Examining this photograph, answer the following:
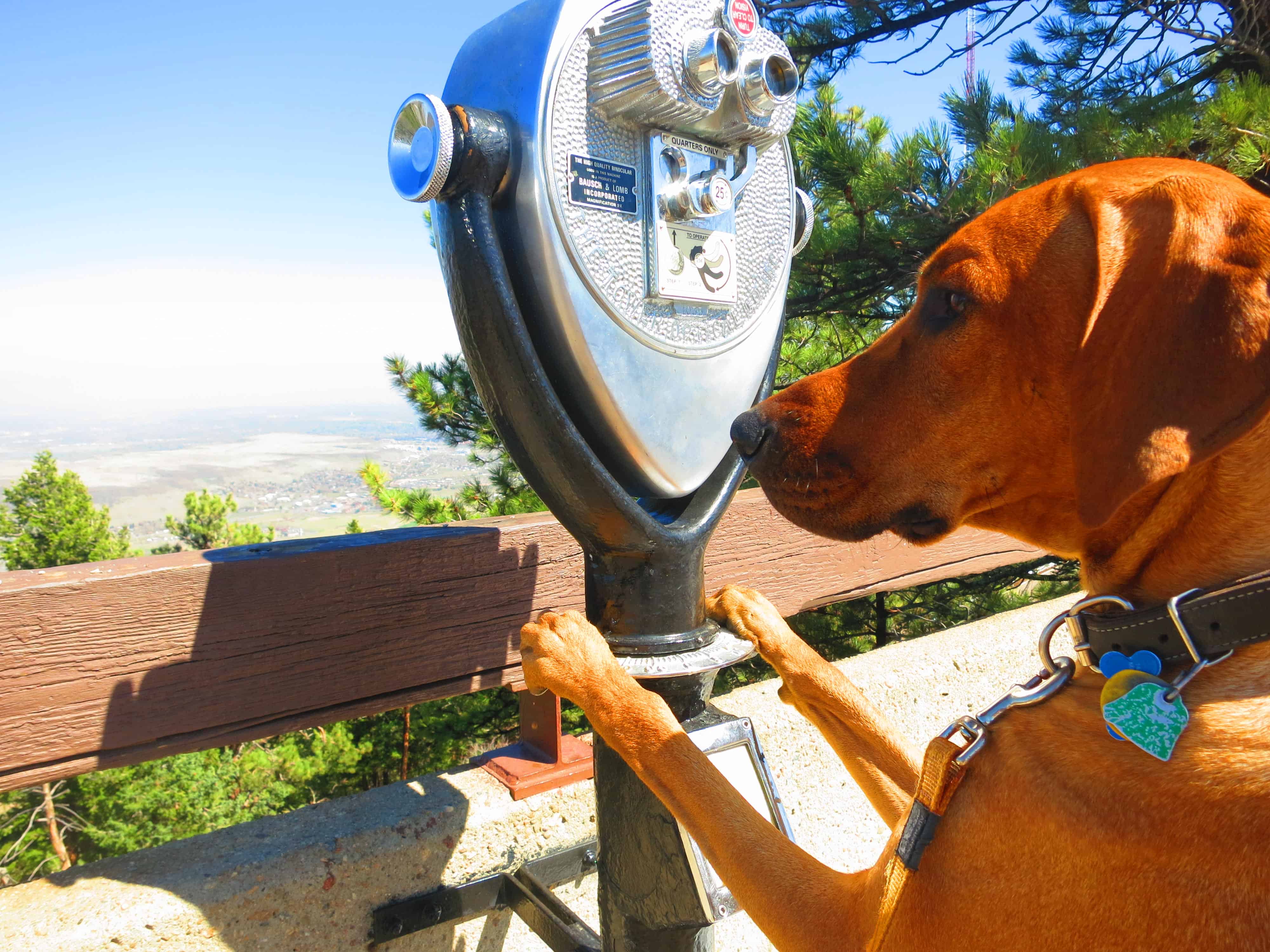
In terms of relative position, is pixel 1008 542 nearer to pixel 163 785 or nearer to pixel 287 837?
pixel 287 837

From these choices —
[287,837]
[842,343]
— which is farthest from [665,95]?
[842,343]

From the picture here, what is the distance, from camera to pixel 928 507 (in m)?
1.25

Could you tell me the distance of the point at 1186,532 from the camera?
1070 mm

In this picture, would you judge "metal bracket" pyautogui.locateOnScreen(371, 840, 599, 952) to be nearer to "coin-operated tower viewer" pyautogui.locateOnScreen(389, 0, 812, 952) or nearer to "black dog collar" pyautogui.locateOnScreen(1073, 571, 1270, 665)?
"coin-operated tower viewer" pyautogui.locateOnScreen(389, 0, 812, 952)

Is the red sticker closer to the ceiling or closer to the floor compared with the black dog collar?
closer to the ceiling

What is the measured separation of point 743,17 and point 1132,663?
3.20 ft

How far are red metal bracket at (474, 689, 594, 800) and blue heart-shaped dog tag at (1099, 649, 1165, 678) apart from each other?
38.7 inches

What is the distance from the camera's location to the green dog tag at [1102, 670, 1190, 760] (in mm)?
925

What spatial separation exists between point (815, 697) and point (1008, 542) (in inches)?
67.2

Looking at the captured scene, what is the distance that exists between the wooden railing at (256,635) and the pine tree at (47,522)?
14.7 metres

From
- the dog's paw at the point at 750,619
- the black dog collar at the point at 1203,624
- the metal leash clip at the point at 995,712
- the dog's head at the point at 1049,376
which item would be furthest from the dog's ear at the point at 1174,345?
the dog's paw at the point at 750,619

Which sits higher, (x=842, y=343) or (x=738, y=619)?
(x=842, y=343)

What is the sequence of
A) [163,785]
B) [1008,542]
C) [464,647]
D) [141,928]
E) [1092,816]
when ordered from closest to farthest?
[1092,816] → [141,928] → [464,647] → [1008,542] → [163,785]

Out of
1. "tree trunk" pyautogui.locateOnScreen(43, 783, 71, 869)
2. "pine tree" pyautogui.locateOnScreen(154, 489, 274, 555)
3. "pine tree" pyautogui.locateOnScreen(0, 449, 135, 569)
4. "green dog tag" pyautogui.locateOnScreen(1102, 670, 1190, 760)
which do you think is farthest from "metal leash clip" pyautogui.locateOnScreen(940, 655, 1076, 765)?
"pine tree" pyautogui.locateOnScreen(154, 489, 274, 555)
